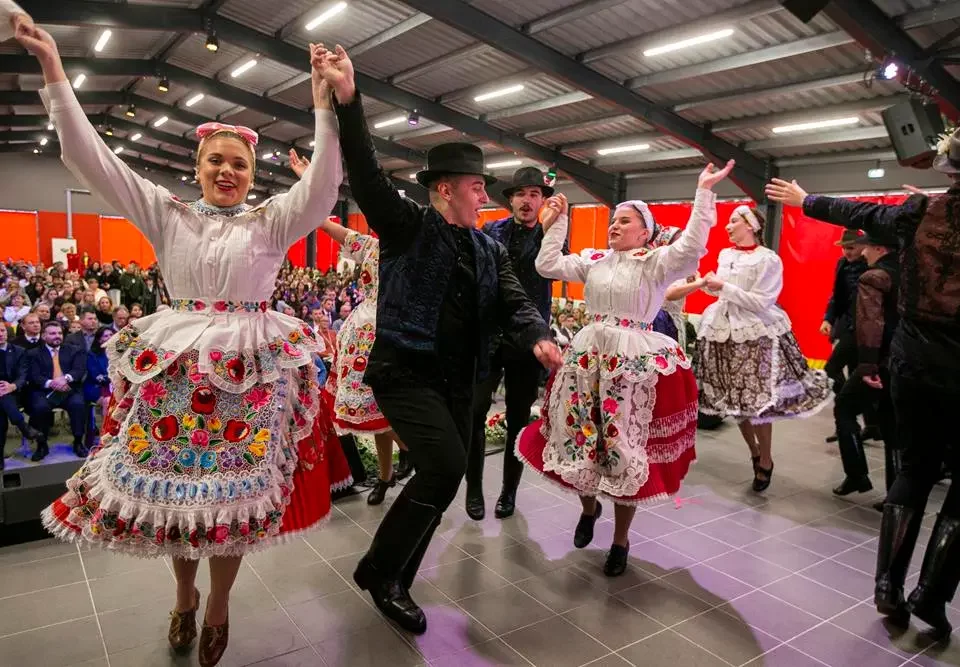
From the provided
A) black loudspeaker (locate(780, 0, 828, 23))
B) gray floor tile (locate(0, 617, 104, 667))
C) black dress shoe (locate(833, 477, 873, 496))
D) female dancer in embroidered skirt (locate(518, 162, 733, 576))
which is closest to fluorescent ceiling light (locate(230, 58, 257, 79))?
black loudspeaker (locate(780, 0, 828, 23))

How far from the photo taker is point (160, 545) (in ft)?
6.14

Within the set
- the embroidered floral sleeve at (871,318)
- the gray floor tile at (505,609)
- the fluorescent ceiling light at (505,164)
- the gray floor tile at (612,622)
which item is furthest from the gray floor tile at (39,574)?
the fluorescent ceiling light at (505,164)

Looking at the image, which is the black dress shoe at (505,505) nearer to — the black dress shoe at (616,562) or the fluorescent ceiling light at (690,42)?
the black dress shoe at (616,562)

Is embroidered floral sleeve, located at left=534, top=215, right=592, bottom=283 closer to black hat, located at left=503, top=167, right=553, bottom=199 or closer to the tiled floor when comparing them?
black hat, located at left=503, top=167, right=553, bottom=199

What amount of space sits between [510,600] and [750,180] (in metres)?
10.5

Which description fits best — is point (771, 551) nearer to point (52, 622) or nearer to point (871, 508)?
point (871, 508)

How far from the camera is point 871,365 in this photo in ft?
11.0

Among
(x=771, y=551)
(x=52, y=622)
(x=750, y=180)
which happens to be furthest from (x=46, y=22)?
(x=750, y=180)

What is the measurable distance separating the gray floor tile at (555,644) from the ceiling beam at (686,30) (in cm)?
600

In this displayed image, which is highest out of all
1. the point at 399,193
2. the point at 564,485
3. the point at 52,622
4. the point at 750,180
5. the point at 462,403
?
the point at 750,180

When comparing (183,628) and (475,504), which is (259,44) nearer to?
(475,504)

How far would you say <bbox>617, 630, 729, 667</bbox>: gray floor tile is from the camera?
2.34 m

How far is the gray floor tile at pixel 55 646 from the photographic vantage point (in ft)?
7.26

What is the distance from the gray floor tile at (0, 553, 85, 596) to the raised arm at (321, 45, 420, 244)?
209cm
